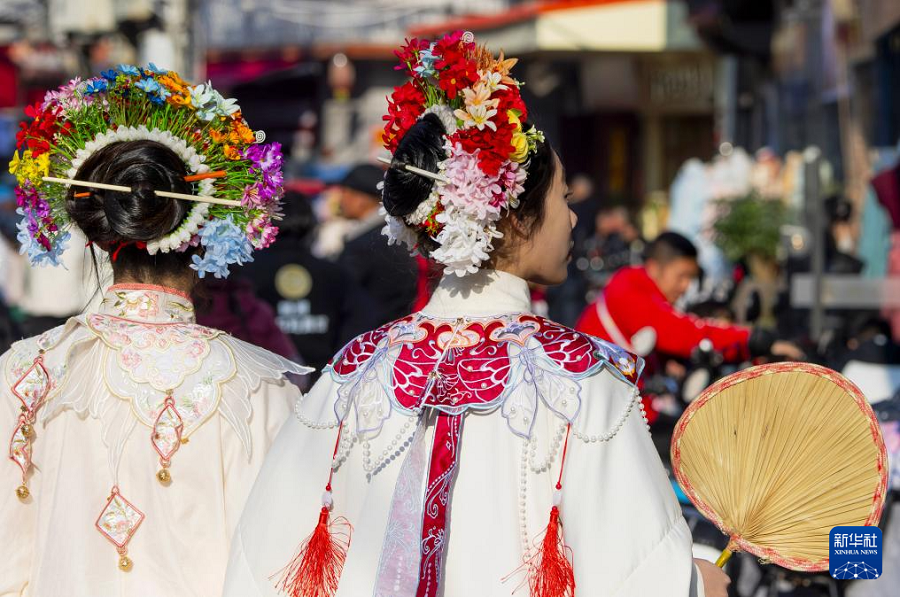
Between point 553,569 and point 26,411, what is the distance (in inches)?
47.3

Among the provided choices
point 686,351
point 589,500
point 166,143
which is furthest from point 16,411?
point 686,351

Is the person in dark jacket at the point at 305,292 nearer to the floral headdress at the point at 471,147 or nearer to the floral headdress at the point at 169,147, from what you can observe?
the floral headdress at the point at 169,147

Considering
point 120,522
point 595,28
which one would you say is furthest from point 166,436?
point 595,28

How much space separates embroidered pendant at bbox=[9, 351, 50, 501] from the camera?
271 cm

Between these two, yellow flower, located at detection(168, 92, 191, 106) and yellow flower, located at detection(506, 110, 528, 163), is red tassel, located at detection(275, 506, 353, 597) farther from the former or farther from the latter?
yellow flower, located at detection(168, 92, 191, 106)

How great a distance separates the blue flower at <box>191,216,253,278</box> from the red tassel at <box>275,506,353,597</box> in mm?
654

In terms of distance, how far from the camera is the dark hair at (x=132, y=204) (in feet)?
8.92

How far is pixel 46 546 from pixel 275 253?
2664mm

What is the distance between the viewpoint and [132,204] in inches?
107

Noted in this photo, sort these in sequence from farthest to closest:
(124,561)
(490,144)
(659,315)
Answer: (659,315) → (124,561) → (490,144)

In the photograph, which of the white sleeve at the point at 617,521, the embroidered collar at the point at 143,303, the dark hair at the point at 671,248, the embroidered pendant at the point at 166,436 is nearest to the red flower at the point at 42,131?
the embroidered collar at the point at 143,303

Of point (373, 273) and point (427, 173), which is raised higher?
point (427, 173)

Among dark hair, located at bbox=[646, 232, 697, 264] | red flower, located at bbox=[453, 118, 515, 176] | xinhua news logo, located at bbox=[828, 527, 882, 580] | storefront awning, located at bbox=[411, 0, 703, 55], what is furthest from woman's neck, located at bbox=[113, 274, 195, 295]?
storefront awning, located at bbox=[411, 0, 703, 55]

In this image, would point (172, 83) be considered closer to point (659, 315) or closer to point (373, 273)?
point (659, 315)
